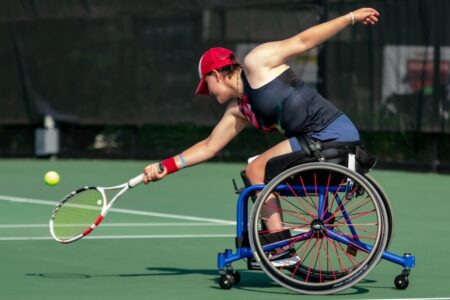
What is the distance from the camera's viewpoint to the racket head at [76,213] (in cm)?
754

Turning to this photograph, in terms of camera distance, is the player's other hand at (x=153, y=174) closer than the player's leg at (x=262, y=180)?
No

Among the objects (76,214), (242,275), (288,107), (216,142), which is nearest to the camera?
(288,107)

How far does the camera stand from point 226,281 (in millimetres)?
7340

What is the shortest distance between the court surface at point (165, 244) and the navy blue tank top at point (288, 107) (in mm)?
863

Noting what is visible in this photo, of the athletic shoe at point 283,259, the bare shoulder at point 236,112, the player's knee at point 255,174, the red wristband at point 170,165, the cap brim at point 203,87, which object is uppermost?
the cap brim at point 203,87

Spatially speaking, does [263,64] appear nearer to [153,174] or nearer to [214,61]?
[214,61]

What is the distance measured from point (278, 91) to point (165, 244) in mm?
2747

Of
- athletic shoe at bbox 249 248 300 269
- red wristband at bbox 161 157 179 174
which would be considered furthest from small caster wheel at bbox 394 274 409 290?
red wristband at bbox 161 157 179 174

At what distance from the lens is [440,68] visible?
15602 millimetres

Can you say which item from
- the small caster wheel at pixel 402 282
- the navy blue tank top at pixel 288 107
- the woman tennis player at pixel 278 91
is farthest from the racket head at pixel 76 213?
the small caster wheel at pixel 402 282

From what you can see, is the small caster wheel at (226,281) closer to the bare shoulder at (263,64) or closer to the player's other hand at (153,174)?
the player's other hand at (153,174)

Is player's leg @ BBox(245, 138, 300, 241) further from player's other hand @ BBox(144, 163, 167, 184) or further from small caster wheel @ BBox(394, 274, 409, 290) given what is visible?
small caster wheel @ BBox(394, 274, 409, 290)

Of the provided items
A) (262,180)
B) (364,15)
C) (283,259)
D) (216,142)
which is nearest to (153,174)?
(216,142)

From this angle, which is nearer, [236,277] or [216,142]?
[236,277]
